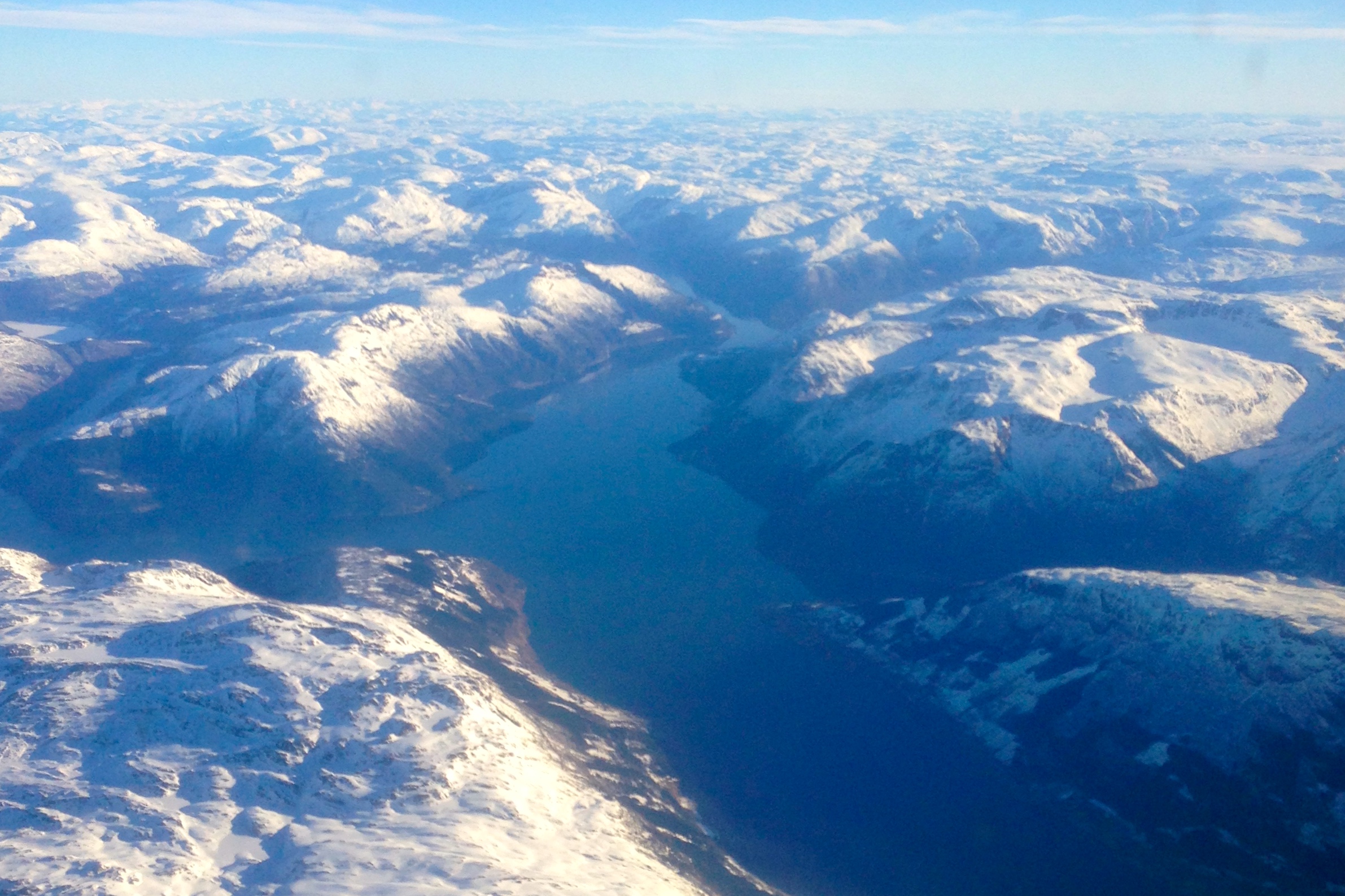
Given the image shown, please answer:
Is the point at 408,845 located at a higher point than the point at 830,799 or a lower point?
higher

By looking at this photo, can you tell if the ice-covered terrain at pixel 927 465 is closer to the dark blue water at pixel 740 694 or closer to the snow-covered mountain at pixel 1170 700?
the snow-covered mountain at pixel 1170 700

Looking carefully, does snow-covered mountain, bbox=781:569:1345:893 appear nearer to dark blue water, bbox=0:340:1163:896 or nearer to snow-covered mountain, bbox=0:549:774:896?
dark blue water, bbox=0:340:1163:896

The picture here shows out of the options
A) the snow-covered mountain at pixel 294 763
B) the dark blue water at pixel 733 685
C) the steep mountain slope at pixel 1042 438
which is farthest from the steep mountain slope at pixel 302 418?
the steep mountain slope at pixel 1042 438

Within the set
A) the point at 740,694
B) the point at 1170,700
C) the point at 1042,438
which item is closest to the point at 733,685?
the point at 740,694

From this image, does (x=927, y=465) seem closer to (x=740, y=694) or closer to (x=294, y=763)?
(x=740, y=694)

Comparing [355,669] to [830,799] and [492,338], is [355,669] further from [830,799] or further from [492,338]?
[492,338]

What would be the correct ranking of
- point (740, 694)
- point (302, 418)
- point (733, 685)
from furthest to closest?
point (302, 418)
point (733, 685)
point (740, 694)

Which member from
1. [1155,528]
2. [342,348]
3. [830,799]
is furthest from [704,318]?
[830,799]
